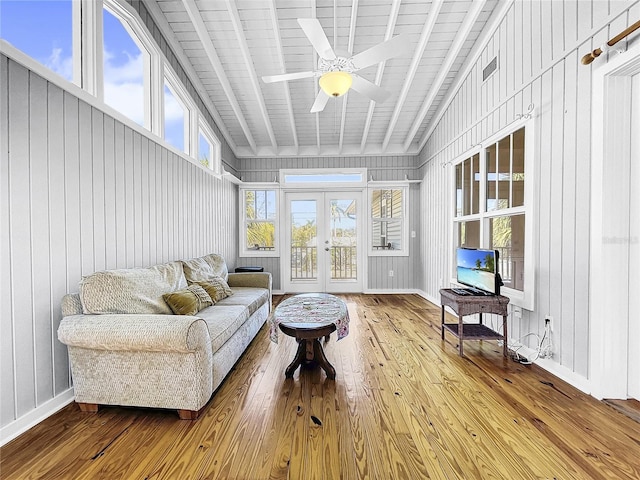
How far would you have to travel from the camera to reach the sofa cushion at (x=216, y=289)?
10.3ft

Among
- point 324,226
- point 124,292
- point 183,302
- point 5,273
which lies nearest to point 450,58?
point 324,226

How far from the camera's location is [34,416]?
5.89 feet

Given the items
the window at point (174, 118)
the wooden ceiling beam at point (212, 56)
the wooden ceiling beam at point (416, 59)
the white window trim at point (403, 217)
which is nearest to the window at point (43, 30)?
the wooden ceiling beam at point (212, 56)

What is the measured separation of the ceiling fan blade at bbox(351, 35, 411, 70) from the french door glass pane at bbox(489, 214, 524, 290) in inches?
75.1

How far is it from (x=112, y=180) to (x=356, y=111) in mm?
3720

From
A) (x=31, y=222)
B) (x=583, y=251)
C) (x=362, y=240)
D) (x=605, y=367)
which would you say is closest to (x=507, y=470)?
(x=605, y=367)

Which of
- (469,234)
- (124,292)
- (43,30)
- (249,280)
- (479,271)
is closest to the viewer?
(43,30)

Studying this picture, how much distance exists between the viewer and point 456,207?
14.1 ft

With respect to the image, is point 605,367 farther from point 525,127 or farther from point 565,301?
point 525,127

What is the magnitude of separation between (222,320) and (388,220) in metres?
4.29

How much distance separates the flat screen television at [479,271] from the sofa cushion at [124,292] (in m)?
2.91

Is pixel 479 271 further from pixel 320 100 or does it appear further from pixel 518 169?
pixel 320 100

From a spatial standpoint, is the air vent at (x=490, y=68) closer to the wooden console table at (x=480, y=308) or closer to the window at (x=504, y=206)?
the window at (x=504, y=206)

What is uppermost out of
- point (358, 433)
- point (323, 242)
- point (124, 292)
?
point (323, 242)
